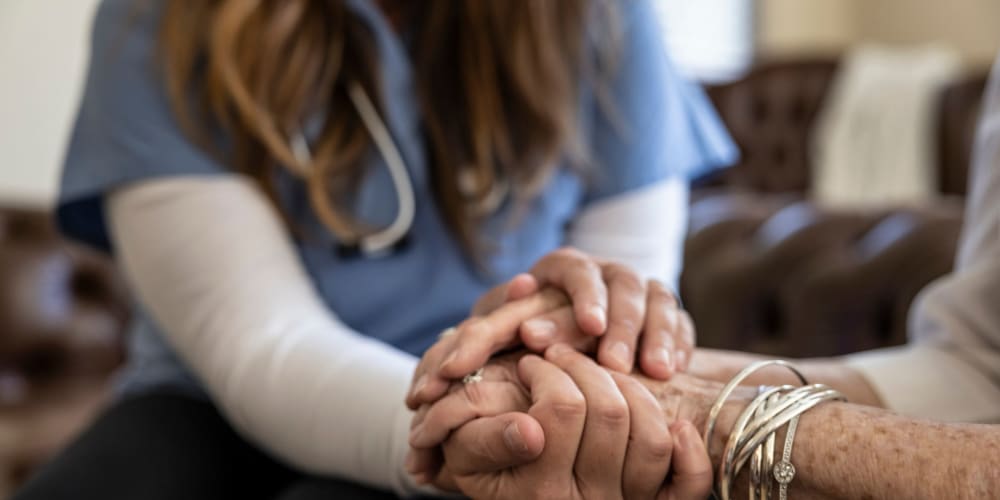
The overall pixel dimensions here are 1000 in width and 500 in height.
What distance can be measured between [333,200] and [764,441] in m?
0.47

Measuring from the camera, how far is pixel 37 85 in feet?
5.41

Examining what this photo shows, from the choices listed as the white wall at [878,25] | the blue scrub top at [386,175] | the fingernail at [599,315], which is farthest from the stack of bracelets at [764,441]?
the white wall at [878,25]

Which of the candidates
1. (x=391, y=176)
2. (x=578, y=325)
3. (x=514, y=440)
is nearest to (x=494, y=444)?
(x=514, y=440)

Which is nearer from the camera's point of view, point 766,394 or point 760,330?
point 766,394

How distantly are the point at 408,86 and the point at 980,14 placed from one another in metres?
2.97

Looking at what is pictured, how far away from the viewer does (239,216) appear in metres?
0.78

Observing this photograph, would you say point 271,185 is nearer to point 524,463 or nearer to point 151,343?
point 151,343

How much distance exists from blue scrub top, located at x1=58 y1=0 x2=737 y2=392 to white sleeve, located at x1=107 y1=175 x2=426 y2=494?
0.09ft

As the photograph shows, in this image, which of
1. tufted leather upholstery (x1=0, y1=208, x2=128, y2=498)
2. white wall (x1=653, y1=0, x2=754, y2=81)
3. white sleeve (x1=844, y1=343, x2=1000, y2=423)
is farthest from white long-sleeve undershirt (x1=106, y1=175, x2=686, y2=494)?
white wall (x1=653, y1=0, x2=754, y2=81)

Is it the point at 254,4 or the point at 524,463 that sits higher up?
the point at 254,4

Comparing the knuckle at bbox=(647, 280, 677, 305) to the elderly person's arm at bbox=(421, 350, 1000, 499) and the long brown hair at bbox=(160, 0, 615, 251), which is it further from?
the long brown hair at bbox=(160, 0, 615, 251)

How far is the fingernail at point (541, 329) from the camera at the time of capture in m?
0.58

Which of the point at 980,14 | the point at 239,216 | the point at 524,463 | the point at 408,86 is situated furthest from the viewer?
the point at 980,14

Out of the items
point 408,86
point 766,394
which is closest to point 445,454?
point 766,394
